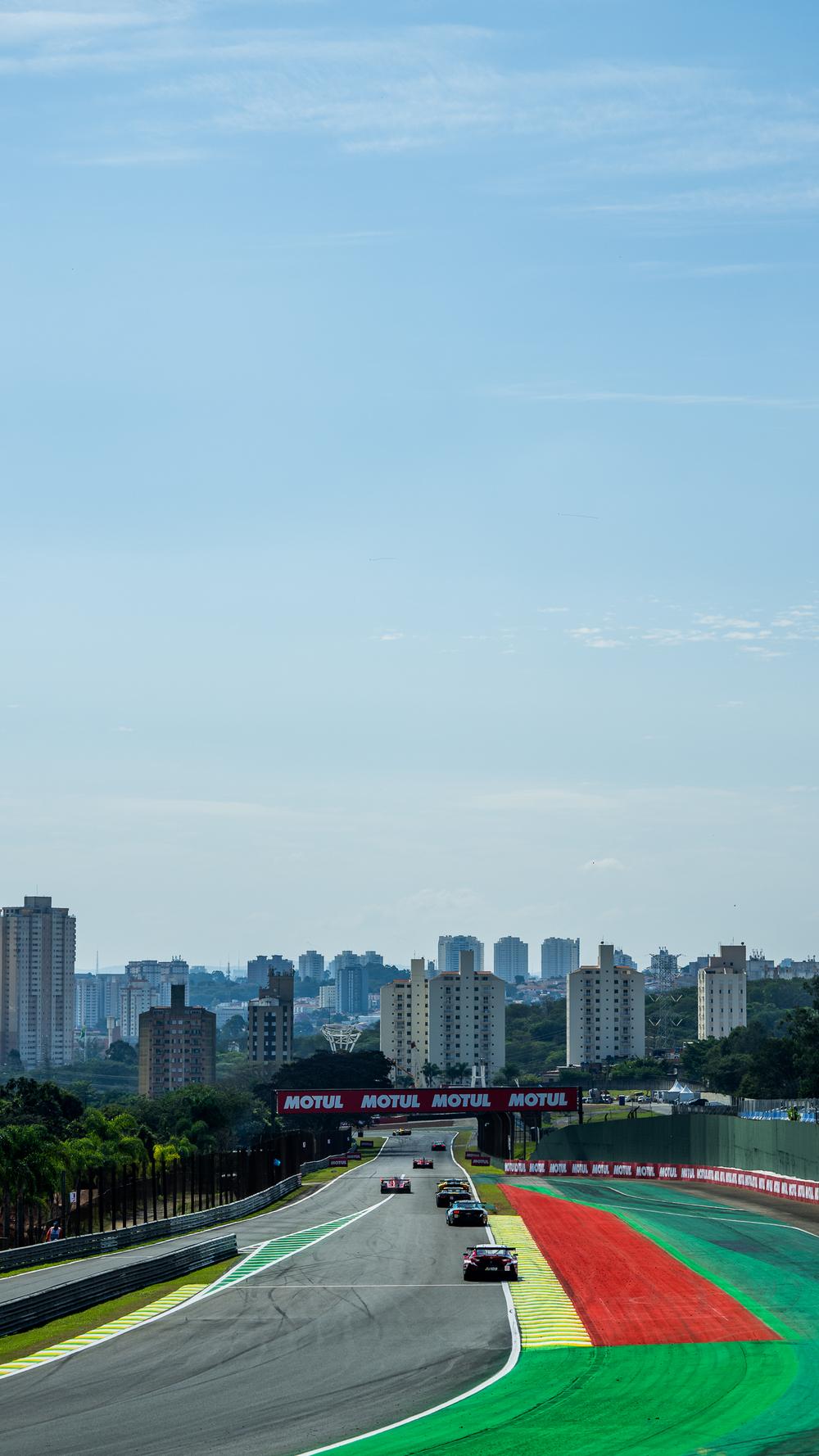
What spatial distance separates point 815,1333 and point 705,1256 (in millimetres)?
16013

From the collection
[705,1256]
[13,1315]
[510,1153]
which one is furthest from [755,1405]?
[510,1153]

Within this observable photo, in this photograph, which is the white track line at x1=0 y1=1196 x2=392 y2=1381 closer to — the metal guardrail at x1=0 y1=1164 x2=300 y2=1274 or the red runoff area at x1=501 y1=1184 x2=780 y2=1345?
the metal guardrail at x1=0 y1=1164 x2=300 y2=1274

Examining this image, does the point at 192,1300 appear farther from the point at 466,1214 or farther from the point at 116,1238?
the point at 466,1214

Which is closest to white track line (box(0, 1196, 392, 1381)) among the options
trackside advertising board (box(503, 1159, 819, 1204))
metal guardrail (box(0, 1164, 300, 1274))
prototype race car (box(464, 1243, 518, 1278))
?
metal guardrail (box(0, 1164, 300, 1274))

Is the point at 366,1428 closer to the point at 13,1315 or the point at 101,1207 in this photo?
the point at 13,1315

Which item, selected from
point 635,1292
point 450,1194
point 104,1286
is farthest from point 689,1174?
point 104,1286

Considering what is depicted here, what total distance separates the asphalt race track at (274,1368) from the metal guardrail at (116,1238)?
457 centimetres

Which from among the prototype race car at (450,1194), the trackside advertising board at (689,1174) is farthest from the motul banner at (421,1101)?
the prototype race car at (450,1194)

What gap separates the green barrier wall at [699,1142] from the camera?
80500 millimetres

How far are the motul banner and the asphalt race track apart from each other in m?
105

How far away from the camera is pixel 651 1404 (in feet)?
91.8

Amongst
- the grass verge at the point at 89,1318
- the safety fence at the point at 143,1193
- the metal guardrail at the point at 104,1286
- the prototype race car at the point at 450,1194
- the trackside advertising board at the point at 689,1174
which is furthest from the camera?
the trackside advertising board at the point at 689,1174

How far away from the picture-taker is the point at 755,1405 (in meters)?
27.8

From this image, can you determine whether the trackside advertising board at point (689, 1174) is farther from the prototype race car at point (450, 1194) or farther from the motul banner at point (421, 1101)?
the motul banner at point (421, 1101)
